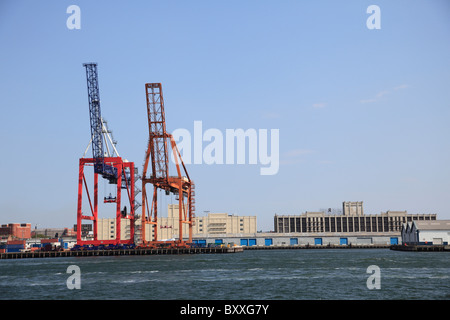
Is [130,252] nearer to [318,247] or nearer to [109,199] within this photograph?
[109,199]

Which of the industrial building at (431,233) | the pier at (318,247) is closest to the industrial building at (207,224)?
the pier at (318,247)

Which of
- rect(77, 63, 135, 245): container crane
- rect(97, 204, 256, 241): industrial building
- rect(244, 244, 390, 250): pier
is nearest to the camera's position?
rect(77, 63, 135, 245): container crane

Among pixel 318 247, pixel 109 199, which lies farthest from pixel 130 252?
pixel 318 247

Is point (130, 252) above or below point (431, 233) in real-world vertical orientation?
below

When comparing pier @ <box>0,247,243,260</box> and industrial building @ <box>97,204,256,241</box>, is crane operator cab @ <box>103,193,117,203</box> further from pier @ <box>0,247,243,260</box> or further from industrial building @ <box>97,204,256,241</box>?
industrial building @ <box>97,204,256,241</box>

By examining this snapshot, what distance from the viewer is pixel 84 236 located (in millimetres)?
171500

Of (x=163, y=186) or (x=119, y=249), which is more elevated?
(x=163, y=186)

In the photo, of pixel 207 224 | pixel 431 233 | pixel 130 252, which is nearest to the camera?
pixel 130 252

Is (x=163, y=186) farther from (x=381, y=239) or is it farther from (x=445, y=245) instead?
(x=381, y=239)

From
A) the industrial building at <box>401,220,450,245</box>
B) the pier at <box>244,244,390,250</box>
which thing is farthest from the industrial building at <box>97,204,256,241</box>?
the industrial building at <box>401,220,450,245</box>

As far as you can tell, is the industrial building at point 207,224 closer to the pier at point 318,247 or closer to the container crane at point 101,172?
the pier at point 318,247

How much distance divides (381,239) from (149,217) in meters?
85.0

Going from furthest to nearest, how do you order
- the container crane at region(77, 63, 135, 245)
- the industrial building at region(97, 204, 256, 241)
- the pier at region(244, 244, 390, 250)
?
the industrial building at region(97, 204, 256, 241) < the pier at region(244, 244, 390, 250) < the container crane at region(77, 63, 135, 245)
